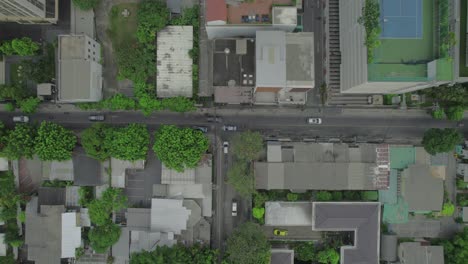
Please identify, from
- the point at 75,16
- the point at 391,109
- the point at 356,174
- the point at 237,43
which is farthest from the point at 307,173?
the point at 75,16

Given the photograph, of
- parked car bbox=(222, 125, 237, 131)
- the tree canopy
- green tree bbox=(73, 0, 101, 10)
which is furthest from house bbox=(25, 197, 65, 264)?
green tree bbox=(73, 0, 101, 10)

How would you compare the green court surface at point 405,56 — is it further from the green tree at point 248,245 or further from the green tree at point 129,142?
the green tree at point 129,142

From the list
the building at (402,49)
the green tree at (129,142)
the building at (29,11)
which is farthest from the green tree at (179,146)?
the building at (402,49)

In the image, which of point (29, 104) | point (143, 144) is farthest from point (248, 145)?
point (29, 104)

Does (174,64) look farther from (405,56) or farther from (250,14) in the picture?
(405,56)

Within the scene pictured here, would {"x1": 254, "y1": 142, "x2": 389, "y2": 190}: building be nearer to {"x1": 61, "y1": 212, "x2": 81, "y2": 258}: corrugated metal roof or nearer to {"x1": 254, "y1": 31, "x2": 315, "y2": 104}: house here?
{"x1": 254, "y1": 31, "x2": 315, "y2": 104}: house
